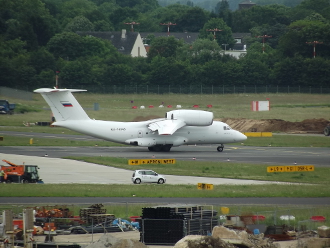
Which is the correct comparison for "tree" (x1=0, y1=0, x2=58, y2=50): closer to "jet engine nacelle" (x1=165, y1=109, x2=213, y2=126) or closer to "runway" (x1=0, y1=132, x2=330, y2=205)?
"runway" (x1=0, y1=132, x2=330, y2=205)

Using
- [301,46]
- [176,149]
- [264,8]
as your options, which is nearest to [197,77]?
[301,46]

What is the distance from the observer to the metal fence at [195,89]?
10762 cm

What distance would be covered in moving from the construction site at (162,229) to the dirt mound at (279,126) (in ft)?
158

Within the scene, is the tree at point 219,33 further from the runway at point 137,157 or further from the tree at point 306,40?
the runway at point 137,157

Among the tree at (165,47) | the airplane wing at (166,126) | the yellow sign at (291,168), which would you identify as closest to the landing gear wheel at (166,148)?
the airplane wing at (166,126)

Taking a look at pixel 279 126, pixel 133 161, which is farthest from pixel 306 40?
pixel 133 161

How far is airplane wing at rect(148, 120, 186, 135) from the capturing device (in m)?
58.4

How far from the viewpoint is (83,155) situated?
2233 inches

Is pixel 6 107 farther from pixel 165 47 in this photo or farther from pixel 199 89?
pixel 165 47

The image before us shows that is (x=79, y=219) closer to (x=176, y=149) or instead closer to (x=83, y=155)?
(x=83, y=155)

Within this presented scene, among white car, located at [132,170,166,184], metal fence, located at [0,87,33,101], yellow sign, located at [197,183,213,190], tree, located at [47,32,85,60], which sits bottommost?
yellow sign, located at [197,183,213,190]

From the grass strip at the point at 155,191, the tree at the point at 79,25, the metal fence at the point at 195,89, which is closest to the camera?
the grass strip at the point at 155,191

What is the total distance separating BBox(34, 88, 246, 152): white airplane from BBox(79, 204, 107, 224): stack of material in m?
27.2

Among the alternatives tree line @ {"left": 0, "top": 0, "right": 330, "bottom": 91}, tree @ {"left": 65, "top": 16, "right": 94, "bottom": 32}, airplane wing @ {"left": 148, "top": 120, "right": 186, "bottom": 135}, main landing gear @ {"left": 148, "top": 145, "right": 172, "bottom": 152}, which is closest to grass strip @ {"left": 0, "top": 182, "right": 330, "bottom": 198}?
airplane wing @ {"left": 148, "top": 120, "right": 186, "bottom": 135}
